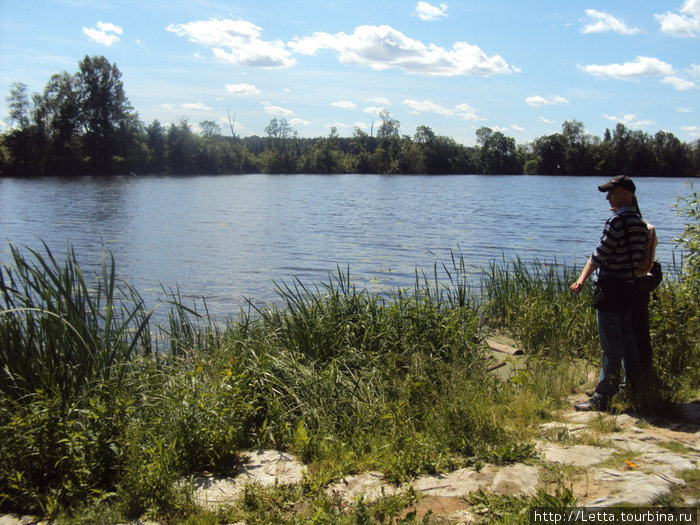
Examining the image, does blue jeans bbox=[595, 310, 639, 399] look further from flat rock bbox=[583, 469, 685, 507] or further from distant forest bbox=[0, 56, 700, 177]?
distant forest bbox=[0, 56, 700, 177]

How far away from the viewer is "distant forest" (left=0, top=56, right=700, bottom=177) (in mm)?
76312

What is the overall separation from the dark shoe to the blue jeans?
5cm

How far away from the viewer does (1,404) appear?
169 inches

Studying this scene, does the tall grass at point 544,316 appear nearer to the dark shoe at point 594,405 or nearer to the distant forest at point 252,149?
the dark shoe at point 594,405

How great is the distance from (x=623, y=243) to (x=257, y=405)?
3639 mm

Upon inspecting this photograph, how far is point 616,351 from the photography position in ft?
15.9

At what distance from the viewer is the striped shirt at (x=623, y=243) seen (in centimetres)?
469

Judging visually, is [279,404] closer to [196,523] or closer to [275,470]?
[275,470]

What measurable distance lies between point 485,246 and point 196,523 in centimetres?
2037

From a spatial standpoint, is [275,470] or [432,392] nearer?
[275,470]

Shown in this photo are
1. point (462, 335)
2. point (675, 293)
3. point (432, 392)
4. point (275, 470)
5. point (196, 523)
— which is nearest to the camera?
point (196, 523)

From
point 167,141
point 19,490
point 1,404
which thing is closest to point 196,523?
point 19,490

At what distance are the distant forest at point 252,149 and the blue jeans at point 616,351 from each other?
269 ft

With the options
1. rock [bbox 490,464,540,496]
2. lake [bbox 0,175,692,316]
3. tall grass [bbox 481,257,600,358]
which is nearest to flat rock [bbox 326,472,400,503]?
rock [bbox 490,464,540,496]
